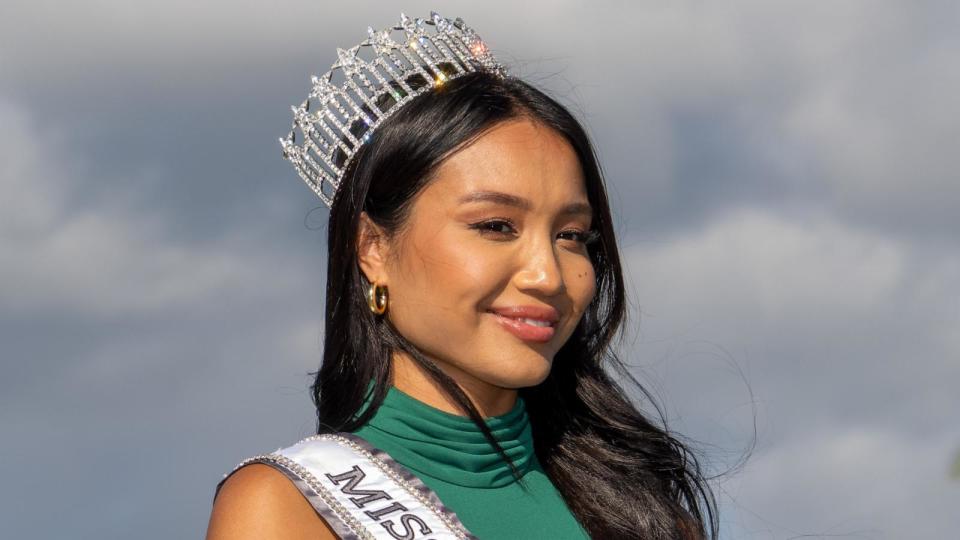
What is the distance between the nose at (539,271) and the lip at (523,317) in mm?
65

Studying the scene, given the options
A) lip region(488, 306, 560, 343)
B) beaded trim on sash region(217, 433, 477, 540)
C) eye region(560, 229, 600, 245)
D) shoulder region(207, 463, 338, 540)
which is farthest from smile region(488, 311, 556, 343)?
shoulder region(207, 463, 338, 540)

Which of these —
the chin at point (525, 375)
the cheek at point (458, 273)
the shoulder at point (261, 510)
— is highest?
the cheek at point (458, 273)

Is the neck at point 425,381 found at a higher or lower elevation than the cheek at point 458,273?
lower

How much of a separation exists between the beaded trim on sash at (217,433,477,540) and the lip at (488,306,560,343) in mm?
587

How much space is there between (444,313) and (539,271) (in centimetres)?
34

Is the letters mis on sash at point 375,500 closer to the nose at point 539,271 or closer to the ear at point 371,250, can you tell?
the ear at point 371,250

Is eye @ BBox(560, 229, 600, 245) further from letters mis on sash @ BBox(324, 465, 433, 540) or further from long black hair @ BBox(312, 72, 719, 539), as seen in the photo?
letters mis on sash @ BBox(324, 465, 433, 540)

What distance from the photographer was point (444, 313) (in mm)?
5266

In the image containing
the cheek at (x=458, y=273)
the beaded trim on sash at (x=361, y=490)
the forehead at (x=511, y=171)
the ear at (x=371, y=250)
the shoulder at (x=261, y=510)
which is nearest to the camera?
the shoulder at (x=261, y=510)

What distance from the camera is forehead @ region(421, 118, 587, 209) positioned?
17.5 ft

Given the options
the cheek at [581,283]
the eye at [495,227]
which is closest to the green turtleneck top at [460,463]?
the cheek at [581,283]

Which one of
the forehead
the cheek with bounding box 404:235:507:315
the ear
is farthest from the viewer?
the ear

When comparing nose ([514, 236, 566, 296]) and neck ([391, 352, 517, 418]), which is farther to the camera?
neck ([391, 352, 517, 418])

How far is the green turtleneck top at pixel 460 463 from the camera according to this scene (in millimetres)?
5391
